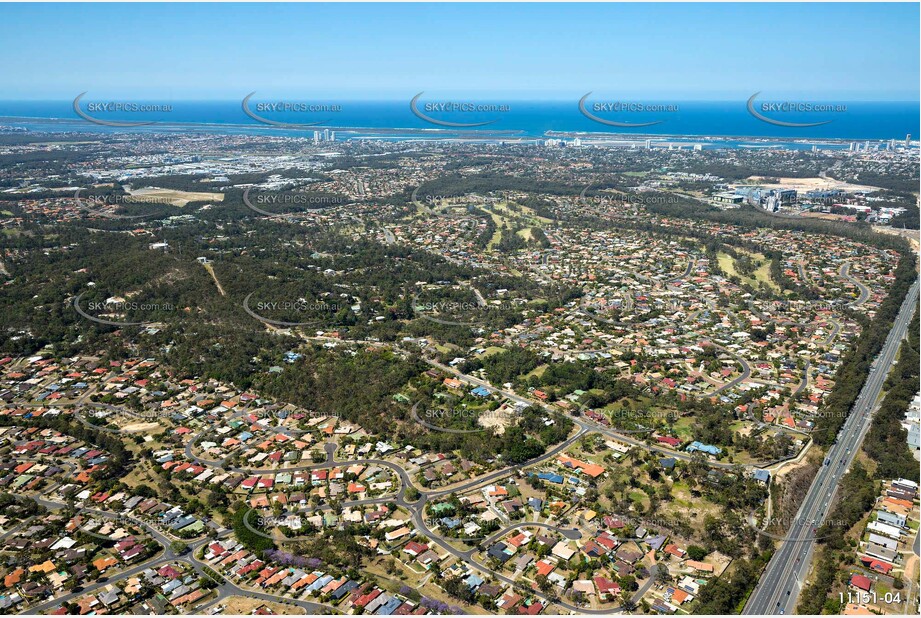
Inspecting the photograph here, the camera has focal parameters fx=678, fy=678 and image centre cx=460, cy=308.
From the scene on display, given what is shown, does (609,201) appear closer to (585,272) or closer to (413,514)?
(585,272)

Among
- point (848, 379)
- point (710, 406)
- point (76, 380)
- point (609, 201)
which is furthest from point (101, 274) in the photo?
point (609, 201)

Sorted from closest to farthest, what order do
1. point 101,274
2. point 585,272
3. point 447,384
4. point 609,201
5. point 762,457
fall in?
point 762,457
point 447,384
point 101,274
point 585,272
point 609,201

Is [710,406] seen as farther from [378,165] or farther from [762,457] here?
[378,165]

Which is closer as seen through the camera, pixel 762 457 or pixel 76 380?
pixel 762 457

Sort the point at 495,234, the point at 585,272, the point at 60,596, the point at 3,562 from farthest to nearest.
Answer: the point at 495,234 → the point at 585,272 → the point at 3,562 → the point at 60,596


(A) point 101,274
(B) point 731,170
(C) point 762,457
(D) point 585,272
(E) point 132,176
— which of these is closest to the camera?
(C) point 762,457

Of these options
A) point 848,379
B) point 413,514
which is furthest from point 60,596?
point 848,379
